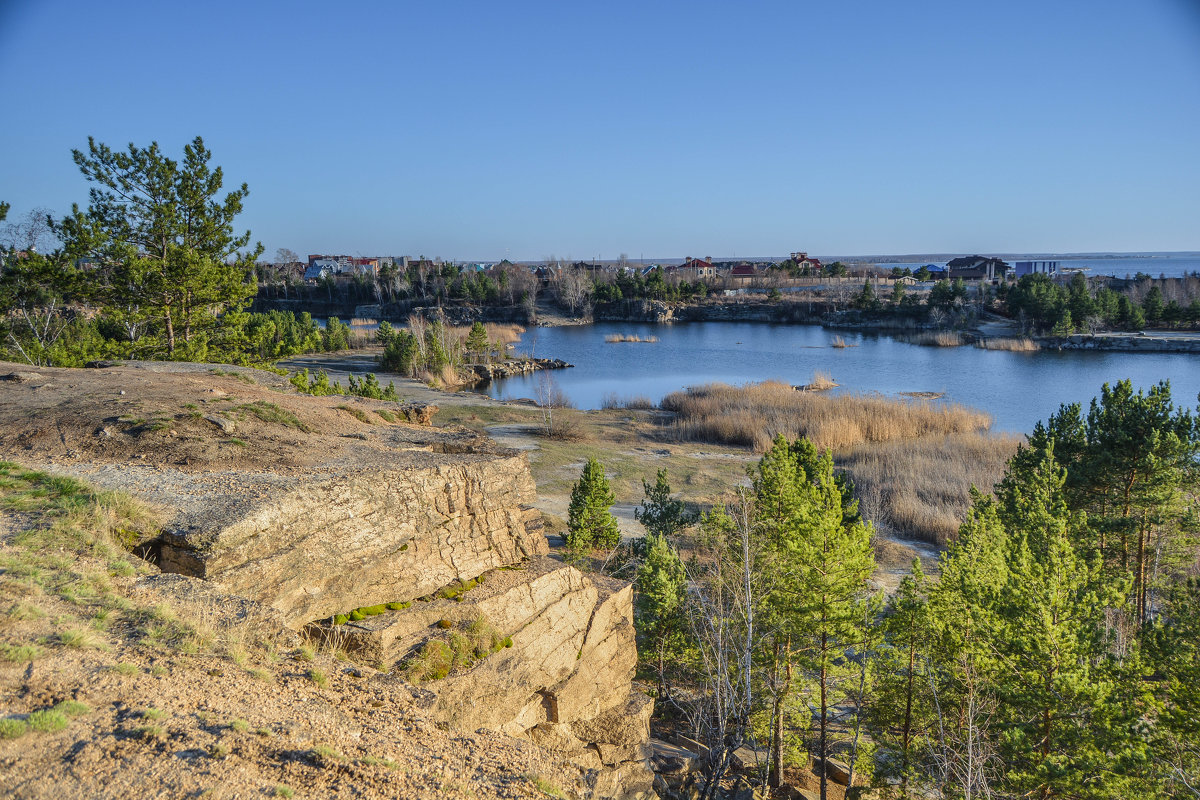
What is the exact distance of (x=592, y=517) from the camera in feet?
54.5

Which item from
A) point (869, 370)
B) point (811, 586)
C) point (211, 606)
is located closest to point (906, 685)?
point (811, 586)

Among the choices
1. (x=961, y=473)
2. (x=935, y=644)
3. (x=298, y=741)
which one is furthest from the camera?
(x=961, y=473)

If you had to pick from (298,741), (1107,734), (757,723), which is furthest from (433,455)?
(1107,734)

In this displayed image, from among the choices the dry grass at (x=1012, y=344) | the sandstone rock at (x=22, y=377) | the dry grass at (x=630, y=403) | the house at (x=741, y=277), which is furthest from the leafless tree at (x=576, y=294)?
the sandstone rock at (x=22, y=377)

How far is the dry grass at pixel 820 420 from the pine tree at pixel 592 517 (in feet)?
54.0

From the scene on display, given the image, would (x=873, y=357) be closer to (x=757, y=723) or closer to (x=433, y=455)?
(x=757, y=723)

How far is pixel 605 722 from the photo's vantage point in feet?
31.7

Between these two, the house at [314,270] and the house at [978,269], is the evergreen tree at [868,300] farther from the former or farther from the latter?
the house at [314,270]

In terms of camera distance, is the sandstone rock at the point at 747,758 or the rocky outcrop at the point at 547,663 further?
the sandstone rock at the point at 747,758

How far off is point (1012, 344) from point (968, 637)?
6531 cm

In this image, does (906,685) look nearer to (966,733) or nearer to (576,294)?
(966,733)

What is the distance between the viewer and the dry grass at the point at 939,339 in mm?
70375

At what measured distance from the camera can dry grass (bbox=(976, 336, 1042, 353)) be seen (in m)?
65.0

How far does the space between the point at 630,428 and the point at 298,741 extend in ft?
104
